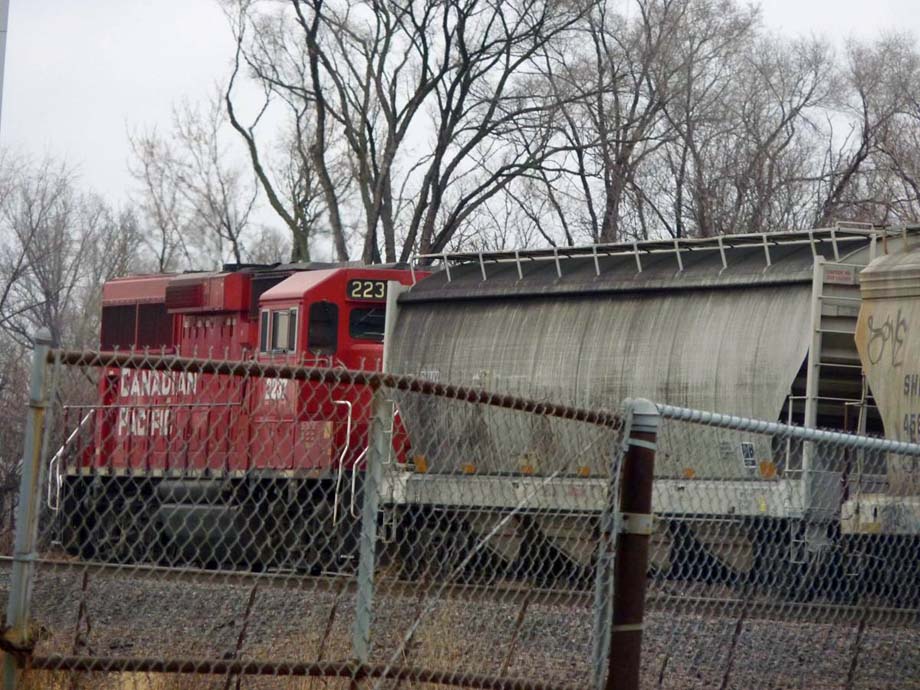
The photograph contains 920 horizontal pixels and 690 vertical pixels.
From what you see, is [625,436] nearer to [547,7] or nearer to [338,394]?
[338,394]

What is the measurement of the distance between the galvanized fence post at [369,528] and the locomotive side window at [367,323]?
1264 centimetres

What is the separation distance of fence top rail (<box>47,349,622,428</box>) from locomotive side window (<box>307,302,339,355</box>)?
39.2ft

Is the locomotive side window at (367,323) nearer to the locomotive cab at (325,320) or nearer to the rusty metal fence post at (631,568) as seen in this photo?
the locomotive cab at (325,320)

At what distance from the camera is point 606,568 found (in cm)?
482

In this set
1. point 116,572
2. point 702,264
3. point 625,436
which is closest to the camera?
point 116,572

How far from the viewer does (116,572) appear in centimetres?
407

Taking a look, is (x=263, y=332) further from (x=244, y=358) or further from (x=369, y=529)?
(x=369, y=529)

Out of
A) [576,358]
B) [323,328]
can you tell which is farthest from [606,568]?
[323,328]

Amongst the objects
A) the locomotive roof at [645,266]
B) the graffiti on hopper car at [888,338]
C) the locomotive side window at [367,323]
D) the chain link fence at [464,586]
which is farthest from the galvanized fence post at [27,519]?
the locomotive side window at [367,323]

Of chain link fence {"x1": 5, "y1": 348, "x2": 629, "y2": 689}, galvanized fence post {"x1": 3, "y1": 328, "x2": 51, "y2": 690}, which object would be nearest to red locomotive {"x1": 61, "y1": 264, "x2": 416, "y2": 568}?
chain link fence {"x1": 5, "y1": 348, "x2": 629, "y2": 689}

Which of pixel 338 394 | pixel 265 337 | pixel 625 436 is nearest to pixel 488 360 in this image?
pixel 338 394

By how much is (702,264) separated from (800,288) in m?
1.39

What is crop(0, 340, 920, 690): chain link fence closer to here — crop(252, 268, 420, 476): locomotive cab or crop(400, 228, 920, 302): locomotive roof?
crop(400, 228, 920, 302): locomotive roof

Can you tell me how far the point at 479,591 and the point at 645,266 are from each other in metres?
9.72
